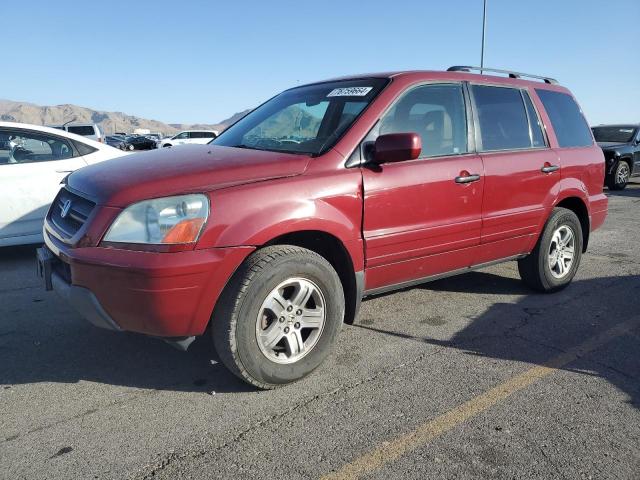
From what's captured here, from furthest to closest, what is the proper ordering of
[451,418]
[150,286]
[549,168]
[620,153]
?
[620,153] < [549,168] < [451,418] < [150,286]

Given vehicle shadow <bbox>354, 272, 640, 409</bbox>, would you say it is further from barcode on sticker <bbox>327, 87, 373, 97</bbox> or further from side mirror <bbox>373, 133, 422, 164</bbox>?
barcode on sticker <bbox>327, 87, 373, 97</bbox>

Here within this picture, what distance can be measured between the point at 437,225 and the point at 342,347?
3.49ft

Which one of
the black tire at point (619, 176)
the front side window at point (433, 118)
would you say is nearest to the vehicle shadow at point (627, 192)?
the black tire at point (619, 176)

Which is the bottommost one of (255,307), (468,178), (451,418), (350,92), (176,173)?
(451,418)

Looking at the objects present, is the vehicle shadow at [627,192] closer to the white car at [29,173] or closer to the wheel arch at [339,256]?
the wheel arch at [339,256]

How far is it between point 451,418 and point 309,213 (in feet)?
4.31

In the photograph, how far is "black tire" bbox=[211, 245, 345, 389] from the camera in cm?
272

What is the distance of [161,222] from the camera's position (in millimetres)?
2596

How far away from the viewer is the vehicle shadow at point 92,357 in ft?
10.0

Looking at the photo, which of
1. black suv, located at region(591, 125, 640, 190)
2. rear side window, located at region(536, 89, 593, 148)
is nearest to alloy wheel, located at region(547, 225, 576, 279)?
rear side window, located at region(536, 89, 593, 148)

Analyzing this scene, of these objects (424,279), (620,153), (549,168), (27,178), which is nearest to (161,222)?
(424,279)

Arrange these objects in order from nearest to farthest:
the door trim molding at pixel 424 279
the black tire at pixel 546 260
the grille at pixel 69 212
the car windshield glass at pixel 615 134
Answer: the grille at pixel 69 212 < the door trim molding at pixel 424 279 < the black tire at pixel 546 260 < the car windshield glass at pixel 615 134

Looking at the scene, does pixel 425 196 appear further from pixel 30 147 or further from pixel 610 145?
pixel 610 145

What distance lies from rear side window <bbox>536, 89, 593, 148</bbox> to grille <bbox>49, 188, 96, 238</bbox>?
382cm
